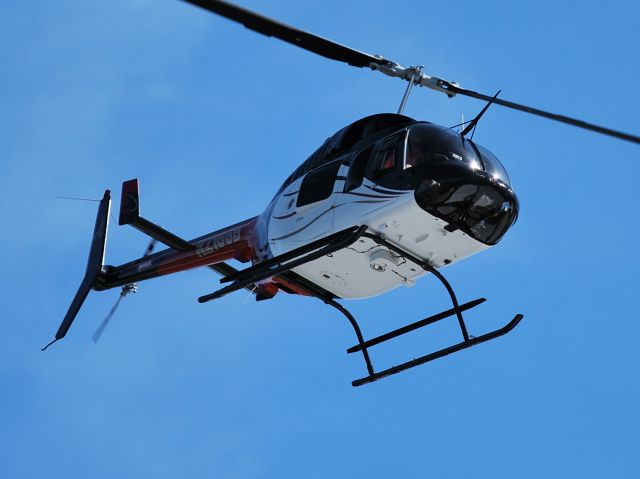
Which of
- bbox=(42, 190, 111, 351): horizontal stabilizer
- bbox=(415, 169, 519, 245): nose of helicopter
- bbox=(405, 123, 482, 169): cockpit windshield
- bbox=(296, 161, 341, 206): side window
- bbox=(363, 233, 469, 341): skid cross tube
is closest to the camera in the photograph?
bbox=(415, 169, 519, 245): nose of helicopter

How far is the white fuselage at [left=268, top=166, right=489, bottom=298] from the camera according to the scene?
14328 millimetres

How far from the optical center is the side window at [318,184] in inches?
595

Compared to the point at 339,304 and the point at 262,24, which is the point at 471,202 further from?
the point at 262,24

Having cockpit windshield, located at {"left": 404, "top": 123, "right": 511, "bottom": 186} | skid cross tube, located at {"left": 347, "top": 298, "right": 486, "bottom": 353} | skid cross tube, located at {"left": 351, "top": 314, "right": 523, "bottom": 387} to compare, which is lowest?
skid cross tube, located at {"left": 351, "top": 314, "right": 523, "bottom": 387}

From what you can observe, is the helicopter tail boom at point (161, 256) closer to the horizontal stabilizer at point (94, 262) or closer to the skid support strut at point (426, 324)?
the horizontal stabilizer at point (94, 262)

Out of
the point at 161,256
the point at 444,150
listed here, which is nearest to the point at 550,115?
the point at 444,150

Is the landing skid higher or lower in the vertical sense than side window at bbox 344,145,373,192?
lower

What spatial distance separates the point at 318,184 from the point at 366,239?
1070 millimetres

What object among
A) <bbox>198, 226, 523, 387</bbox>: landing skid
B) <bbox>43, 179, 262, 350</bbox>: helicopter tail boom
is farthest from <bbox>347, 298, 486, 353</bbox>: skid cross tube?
<bbox>43, 179, 262, 350</bbox>: helicopter tail boom

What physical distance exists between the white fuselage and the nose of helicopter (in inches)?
4.4

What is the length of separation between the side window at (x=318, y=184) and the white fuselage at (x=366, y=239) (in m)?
0.08

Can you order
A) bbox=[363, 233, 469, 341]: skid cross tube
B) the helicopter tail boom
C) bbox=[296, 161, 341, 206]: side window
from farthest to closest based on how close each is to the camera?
the helicopter tail boom < bbox=[296, 161, 341, 206]: side window < bbox=[363, 233, 469, 341]: skid cross tube

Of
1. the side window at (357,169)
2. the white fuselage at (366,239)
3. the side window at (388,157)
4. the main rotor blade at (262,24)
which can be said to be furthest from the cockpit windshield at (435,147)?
the main rotor blade at (262,24)

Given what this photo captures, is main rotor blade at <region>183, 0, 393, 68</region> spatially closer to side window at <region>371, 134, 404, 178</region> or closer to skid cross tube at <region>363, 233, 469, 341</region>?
side window at <region>371, 134, 404, 178</region>
